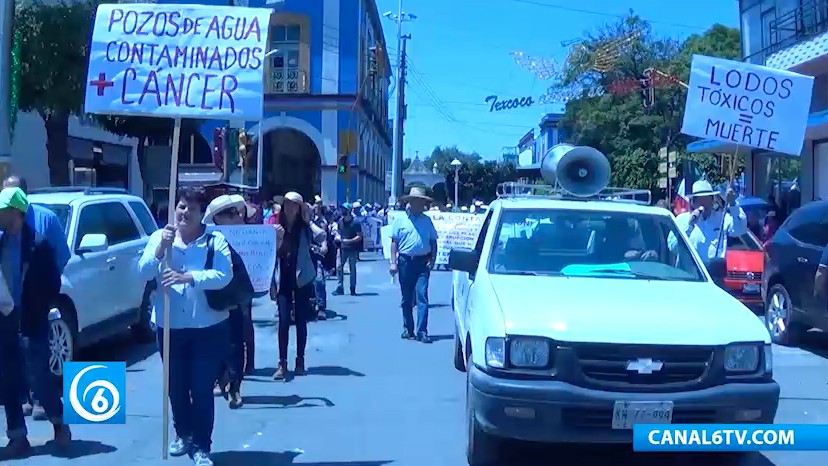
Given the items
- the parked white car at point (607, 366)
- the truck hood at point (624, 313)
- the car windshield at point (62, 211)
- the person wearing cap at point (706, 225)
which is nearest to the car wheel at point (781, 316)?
the person wearing cap at point (706, 225)

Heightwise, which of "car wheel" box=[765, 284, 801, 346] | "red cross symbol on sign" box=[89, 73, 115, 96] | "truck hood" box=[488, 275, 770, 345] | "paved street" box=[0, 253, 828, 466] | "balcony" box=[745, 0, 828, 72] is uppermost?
"balcony" box=[745, 0, 828, 72]

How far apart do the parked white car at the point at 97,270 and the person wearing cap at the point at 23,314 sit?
208 cm

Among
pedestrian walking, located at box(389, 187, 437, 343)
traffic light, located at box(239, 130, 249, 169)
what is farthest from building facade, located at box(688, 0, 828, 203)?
pedestrian walking, located at box(389, 187, 437, 343)

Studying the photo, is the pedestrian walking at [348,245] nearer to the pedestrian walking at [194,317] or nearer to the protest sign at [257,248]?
the protest sign at [257,248]

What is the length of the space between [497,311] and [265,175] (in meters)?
36.3

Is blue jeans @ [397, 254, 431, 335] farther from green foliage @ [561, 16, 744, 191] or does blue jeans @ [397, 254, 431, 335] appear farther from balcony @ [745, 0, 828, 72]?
green foliage @ [561, 16, 744, 191]

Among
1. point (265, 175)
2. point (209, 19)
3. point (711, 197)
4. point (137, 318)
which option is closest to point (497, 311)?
point (209, 19)

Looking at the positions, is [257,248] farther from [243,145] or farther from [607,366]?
[243,145]

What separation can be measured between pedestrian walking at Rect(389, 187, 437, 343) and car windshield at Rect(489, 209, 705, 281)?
451cm

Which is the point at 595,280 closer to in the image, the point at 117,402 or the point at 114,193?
the point at 117,402

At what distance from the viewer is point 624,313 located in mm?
6332

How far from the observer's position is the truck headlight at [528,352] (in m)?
6.16

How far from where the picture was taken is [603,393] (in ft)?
19.9

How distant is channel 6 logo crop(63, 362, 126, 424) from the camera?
742cm
